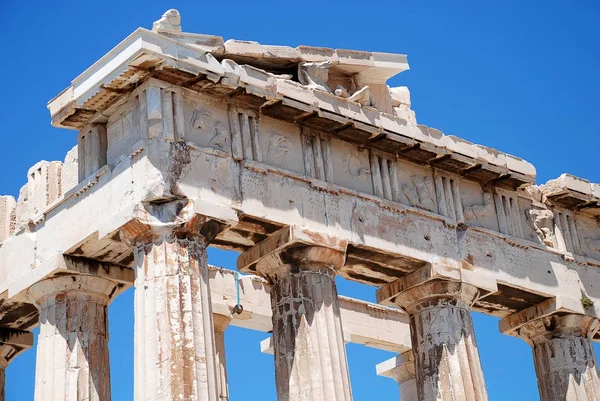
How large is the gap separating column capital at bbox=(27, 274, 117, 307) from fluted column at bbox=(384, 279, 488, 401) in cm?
593

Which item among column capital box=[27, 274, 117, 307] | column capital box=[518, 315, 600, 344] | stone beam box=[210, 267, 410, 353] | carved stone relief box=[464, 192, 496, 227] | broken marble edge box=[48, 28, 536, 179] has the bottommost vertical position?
column capital box=[518, 315, 600, 344]

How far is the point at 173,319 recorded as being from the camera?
22516 millimetres

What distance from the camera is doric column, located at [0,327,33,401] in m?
27.8

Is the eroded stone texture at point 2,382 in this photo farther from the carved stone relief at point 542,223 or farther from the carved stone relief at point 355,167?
the carved stone relief at point 542,223

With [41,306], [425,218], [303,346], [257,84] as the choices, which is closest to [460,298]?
[425,218]

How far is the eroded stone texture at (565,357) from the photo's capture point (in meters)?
29.0

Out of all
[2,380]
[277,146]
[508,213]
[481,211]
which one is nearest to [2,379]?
[2,380]

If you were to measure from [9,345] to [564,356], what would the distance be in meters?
11.4

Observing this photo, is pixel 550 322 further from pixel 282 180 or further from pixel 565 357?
pixel 282 180

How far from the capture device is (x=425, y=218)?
2725 centimetres

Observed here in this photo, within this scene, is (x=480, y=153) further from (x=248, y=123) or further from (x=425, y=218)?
(x=248, y=123)

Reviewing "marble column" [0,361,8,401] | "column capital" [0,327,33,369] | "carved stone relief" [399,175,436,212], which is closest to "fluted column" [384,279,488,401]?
"carved stone relief" [399,175,436,212]

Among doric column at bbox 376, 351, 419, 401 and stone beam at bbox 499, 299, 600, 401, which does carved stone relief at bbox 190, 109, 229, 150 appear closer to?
stone beam at bbox 499, 299, 600, 401

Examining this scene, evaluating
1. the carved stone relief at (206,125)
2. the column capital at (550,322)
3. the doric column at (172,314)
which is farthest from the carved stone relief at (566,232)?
the doric column at (172,314)
